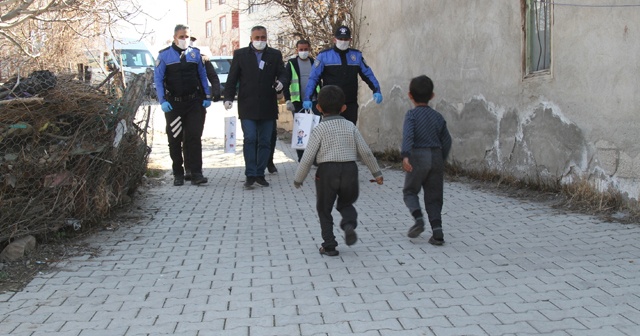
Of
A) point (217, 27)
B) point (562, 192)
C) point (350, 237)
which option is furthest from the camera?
point (217, 27)

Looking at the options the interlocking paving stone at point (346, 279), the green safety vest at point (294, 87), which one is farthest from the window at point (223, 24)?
the interlocking paving stone at point (346, 279)

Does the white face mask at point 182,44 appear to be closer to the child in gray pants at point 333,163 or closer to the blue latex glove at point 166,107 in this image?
the blue latex glove at point 166,107

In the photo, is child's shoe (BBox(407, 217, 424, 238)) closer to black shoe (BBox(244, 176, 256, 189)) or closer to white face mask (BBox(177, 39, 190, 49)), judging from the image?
black shoe (BBox(244, 176, 256, 189))

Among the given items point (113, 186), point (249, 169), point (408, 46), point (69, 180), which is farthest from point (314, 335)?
point (408, 46)

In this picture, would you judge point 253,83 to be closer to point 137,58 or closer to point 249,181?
point 249,181

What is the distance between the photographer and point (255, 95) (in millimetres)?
8641

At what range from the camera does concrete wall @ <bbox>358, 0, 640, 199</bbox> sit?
19.8ft

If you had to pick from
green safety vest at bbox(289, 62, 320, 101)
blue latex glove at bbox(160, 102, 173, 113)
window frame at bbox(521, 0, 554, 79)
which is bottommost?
blue latex glove at bbox(160, 102, 173, 113)

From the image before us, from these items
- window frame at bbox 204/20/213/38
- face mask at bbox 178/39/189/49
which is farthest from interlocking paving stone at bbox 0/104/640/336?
window frame at bbox 204/20/213/38

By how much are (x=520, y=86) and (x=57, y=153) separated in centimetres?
486

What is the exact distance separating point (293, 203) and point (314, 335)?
4.13 metres

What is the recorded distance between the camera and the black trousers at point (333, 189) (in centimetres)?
516

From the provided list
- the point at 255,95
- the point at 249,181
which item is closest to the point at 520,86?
the point at 255,95

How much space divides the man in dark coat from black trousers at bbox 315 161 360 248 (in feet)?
11.6
